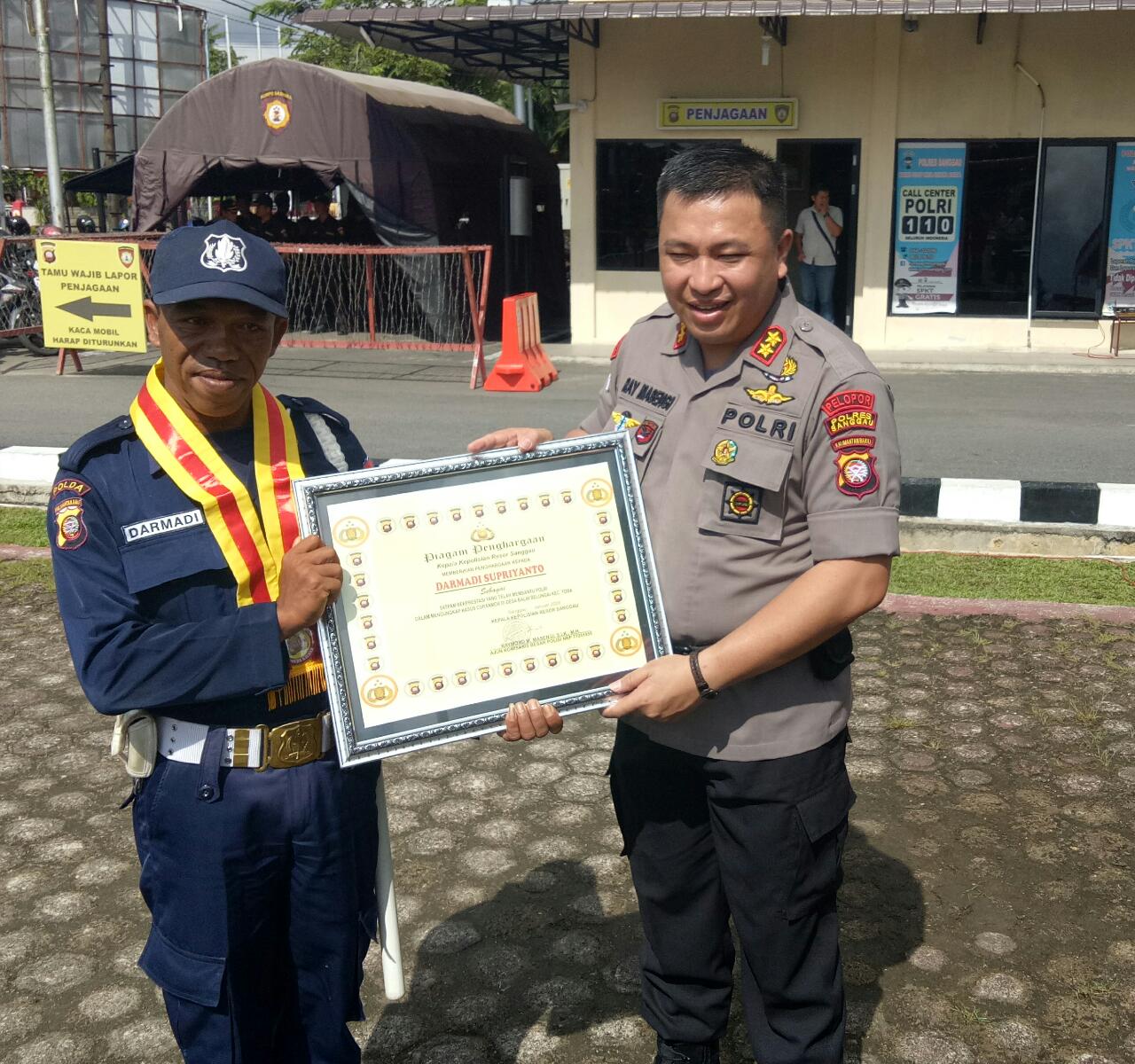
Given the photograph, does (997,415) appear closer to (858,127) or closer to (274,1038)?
(858,127)

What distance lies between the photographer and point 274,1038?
257 centimetres

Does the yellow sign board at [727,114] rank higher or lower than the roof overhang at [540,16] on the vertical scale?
lower

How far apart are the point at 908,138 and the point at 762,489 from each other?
48.8 feet

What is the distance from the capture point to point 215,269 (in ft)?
7.32

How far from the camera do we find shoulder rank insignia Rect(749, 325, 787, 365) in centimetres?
255

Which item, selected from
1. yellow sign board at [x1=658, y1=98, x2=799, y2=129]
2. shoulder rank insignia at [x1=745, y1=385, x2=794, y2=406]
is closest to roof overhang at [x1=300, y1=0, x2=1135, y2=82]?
yellow sign board at [x1=658, y1=98, x2=799, y2=129]

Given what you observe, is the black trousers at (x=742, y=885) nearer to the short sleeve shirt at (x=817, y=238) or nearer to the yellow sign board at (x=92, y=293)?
the yellow sign board at (x=92, y=293)

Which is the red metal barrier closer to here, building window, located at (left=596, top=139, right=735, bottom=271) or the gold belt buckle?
building window, located at (left=596, top=139, right=735, bottom=271)

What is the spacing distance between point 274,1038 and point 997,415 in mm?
10556

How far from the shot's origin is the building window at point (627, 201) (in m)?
16.6

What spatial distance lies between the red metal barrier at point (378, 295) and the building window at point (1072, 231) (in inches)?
280

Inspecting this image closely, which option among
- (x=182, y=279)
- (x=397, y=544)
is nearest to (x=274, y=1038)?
(x=397, y=544)

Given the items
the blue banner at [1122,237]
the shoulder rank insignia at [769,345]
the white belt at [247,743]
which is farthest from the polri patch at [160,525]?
the blue banner at [1122,237]

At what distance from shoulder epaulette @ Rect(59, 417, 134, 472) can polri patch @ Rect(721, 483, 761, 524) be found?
116cm
